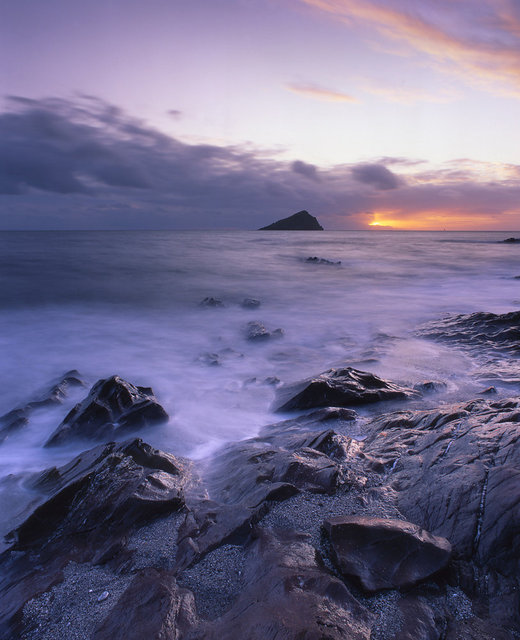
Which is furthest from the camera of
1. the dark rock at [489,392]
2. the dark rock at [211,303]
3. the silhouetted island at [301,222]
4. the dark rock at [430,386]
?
the silhouetted island at [301,222]

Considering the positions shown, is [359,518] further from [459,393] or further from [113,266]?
[113,266]

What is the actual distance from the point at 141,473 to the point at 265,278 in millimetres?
17400

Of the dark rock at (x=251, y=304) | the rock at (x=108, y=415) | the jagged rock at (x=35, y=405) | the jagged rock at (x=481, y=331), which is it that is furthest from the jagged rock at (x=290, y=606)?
the dark rock at (x=251, y=304)

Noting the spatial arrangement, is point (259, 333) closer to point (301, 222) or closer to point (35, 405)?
point (35, 405)

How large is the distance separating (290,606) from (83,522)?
5.67ft

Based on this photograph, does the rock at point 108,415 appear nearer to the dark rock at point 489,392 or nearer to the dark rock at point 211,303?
the dark rock at point 489,392

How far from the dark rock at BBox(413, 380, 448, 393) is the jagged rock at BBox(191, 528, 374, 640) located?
363cm

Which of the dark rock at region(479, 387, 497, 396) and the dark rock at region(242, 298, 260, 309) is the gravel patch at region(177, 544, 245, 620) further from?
the dark rock at region(242, 298, 260, 309)

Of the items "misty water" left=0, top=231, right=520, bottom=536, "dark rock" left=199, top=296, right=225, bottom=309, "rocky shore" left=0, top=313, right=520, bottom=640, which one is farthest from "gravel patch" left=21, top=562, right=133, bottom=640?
"dark rock" left=199, top=296, right=225, bottom=309

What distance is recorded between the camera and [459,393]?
507cm

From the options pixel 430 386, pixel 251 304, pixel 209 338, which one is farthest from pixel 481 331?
pixel 251 304

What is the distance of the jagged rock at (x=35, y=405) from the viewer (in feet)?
16.3

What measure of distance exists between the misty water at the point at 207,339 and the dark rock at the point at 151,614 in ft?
7.28

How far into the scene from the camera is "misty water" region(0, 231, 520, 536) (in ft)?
17.3
